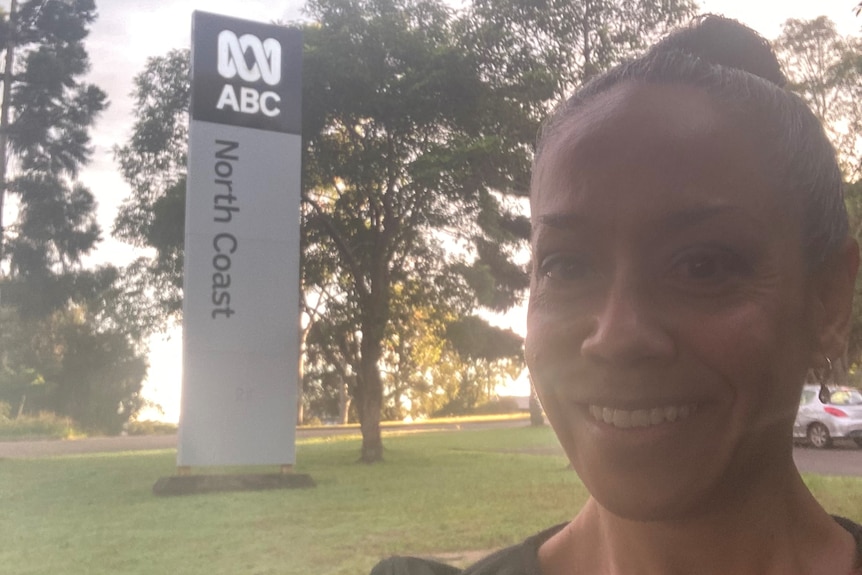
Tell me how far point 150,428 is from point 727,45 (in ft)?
4.84

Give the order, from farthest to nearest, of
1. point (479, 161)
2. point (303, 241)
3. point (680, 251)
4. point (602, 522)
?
point (303, 241)
point (479, 161)
point (602, 522)
point (680, 251)

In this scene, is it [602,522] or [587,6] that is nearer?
[602,522]

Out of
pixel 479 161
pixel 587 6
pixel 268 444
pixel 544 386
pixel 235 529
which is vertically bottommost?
pixel 235 529

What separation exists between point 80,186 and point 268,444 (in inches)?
27.4

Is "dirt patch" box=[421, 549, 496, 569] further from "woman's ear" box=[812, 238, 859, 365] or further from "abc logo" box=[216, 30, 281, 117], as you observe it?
"abc logo" box=[216, 30, 281, 117]

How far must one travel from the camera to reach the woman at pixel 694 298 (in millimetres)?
→ 625

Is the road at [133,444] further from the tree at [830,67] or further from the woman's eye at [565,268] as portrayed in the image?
the woman's eye at [565,268]

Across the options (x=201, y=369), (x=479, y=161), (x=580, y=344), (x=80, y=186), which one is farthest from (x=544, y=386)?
(x=80, y=186)

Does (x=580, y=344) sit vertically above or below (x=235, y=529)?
above

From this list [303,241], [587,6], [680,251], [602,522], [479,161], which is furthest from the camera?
[303,241]

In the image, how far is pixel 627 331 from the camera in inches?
24.9

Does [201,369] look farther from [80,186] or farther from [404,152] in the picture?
[404,152]

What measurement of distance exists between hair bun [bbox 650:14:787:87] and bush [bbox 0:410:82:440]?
1.53 meters

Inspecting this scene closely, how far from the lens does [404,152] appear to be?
6.31 ft
